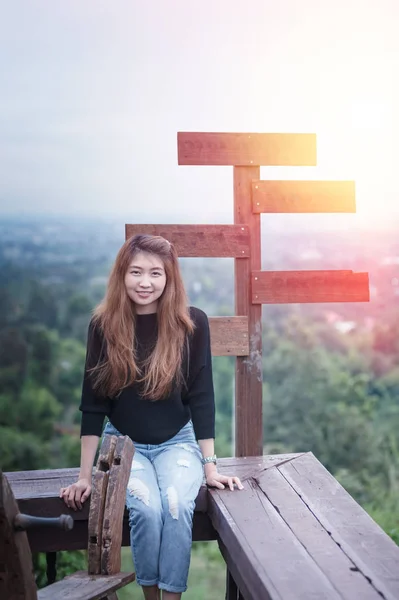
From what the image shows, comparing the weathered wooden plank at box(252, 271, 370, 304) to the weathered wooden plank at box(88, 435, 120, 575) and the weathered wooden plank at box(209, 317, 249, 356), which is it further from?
the weathered wooden plank at box(88, 435, 120, 575)

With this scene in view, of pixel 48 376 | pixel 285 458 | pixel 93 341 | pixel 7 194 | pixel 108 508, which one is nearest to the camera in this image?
pixel 108 508

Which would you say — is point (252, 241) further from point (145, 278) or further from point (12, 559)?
point (12, 559)

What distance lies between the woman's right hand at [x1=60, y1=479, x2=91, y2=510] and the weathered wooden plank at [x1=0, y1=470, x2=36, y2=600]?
113cm

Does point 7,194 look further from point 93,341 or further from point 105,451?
point 105,451

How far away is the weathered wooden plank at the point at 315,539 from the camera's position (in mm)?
2035

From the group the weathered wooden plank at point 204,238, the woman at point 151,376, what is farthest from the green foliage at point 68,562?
the weathered wooden plank at point 204,238

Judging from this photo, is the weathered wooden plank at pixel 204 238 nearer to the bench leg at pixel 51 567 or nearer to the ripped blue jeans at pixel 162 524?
the ripped blue jeans at pixel 162 524

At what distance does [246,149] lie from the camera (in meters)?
3.45

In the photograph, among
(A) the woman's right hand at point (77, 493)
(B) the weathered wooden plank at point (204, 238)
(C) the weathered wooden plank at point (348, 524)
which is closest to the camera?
(C) the weathered wooden plank at point (348, 524)

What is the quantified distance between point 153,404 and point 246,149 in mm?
1225

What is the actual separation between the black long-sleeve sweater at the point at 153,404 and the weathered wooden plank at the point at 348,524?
43cm

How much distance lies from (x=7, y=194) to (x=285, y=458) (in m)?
2.41

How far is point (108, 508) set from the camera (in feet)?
7.35

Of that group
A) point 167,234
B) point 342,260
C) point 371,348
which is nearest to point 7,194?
point 167,234
